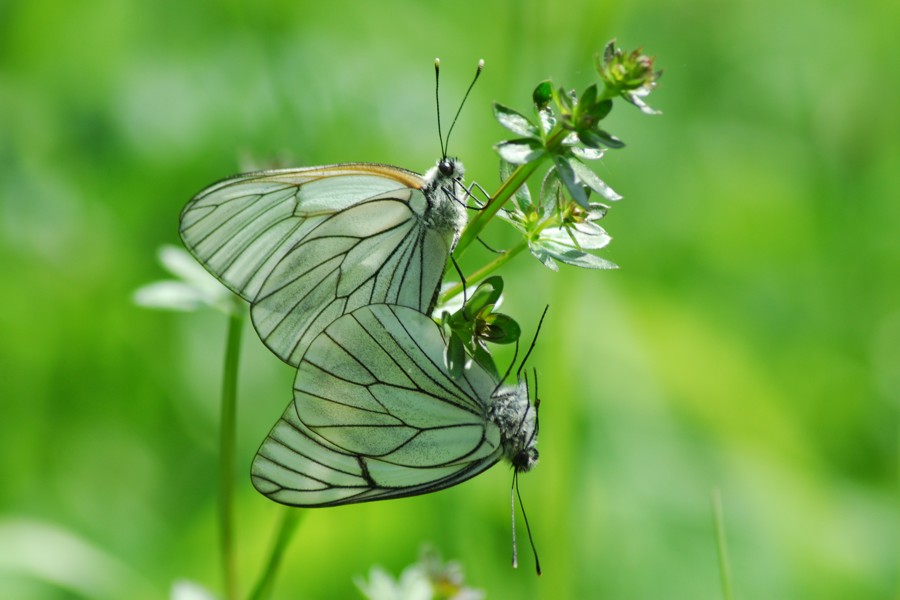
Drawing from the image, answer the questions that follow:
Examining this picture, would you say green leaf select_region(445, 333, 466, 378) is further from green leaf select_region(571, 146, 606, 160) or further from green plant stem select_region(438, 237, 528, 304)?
green leaf select_region(571, 146, 606, 160)

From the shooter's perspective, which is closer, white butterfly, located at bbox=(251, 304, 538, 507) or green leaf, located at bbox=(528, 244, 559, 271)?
green leaf, located at bbox=(528, 244, 559, 271)

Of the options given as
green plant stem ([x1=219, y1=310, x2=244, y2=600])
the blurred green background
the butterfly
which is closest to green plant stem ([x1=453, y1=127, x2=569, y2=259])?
the butterfly

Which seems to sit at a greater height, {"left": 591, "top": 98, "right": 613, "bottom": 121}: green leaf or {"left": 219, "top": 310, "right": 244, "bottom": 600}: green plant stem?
{"left": 591, "top": 98, "right": 613, "bottom": 121}: green leaf

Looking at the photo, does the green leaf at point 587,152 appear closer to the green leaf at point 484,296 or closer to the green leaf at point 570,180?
the green leaf at point 570,180

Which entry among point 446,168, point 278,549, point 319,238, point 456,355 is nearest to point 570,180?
point 456,355

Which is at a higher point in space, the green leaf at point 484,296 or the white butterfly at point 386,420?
the green leaf at point 484,296

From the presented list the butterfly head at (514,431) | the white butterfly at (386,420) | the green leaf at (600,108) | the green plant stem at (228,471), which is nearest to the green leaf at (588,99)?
the green leaf at (600,108)

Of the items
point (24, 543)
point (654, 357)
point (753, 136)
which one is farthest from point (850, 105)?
point (24, 543)

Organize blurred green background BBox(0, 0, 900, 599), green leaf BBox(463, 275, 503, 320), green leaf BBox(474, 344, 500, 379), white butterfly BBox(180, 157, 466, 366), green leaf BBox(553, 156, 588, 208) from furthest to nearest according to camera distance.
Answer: blurred green background BBox(0, 0, 900, 599)
white butterfly BBox(180, 157, 466, 366)
green leaf BBox(474, 344, 500, 379)
green leaf BBox(463, 275, 503, 320)
green leaf BBox(553, 156, 588, 208)
